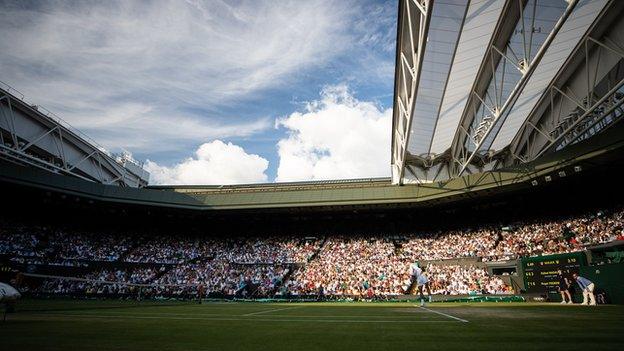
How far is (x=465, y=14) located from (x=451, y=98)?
8.43m

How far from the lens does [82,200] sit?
42.4 meters

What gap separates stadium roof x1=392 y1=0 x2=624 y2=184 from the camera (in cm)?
1769

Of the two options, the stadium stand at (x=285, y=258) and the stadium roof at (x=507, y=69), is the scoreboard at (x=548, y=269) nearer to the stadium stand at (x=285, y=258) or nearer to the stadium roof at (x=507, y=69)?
the stadium stand at (x=285, y=258)

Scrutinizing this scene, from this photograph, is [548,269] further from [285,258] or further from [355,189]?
[285,258]

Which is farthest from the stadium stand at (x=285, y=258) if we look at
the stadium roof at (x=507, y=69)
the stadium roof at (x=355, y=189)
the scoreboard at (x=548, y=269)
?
the stadium roof at (x=507, y=69)

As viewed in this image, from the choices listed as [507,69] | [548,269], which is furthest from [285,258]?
[507,69]

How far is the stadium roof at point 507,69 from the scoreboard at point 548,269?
856cm

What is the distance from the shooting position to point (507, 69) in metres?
23.6

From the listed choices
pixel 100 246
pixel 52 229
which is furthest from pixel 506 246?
pixel 52 229

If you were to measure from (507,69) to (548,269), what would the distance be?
1457 centimetres

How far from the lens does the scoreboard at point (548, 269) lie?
2370 centimetres

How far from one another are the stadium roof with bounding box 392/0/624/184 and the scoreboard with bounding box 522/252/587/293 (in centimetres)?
856

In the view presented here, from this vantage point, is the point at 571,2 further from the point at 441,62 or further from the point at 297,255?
the point at 297,255

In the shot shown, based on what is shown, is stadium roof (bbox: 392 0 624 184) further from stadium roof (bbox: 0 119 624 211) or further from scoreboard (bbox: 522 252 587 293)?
scoreboard (bbox: 522 252 587 293)
